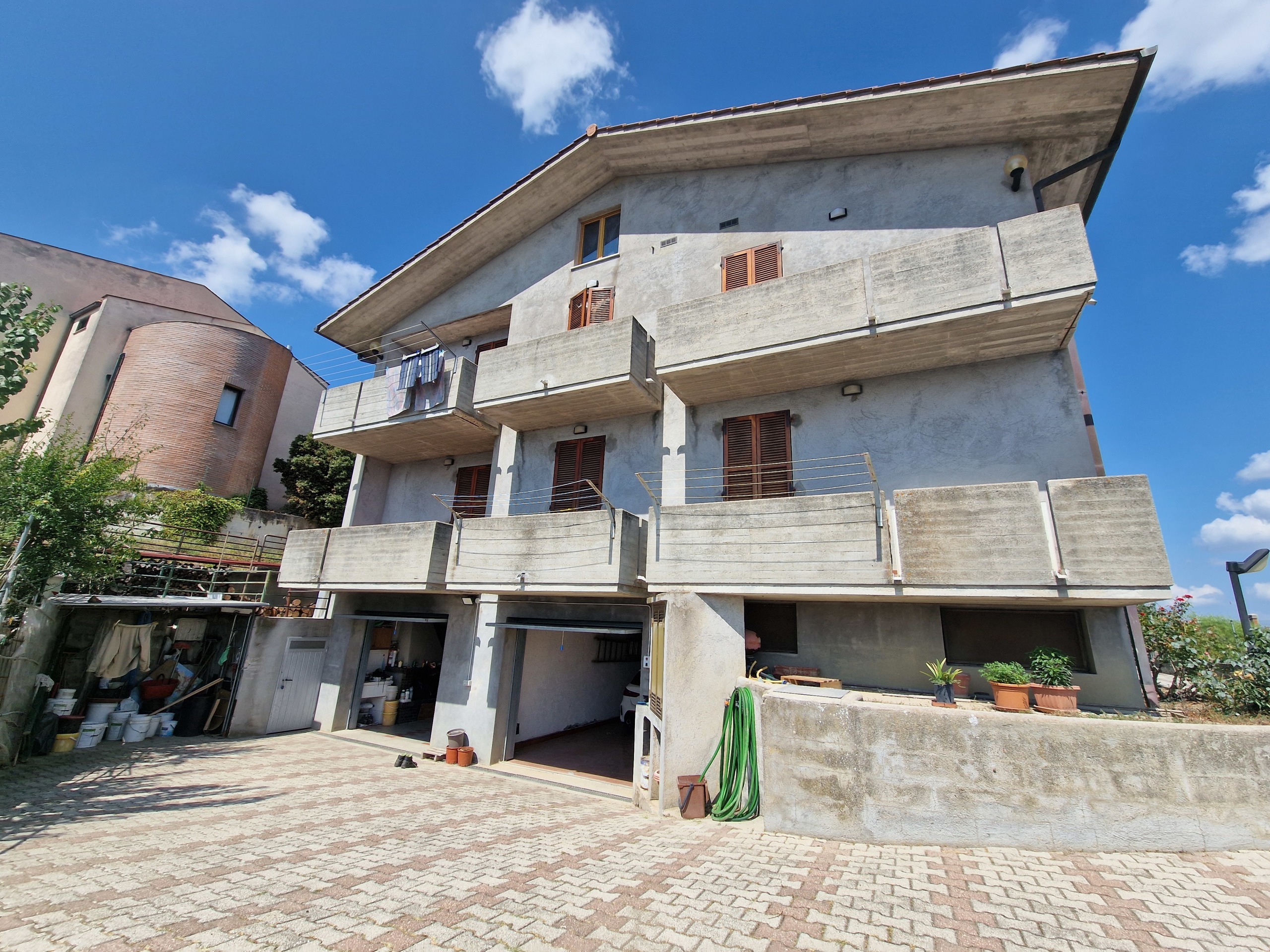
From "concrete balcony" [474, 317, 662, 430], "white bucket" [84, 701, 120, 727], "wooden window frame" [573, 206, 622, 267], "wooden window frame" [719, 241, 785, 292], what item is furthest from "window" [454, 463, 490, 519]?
"white bucket" [84, 701, 120, 727]

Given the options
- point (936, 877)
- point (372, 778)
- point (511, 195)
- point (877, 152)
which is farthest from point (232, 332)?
point (936, 877)

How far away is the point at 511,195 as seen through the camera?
1414 centimetres

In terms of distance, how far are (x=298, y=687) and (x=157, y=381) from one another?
15943 millimetres

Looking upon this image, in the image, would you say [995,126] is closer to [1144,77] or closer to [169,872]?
[1144,77]

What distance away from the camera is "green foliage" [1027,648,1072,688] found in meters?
6.81

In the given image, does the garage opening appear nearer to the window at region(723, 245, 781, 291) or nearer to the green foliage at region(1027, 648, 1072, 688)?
the green foliage at region(1027, 648, 1072, 688)

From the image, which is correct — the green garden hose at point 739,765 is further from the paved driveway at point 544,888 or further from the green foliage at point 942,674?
the green foliage at point 942,674

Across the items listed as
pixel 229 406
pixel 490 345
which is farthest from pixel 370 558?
pixel 229 406

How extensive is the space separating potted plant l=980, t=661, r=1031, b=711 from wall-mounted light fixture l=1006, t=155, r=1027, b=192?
8.46m

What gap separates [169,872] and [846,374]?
1134 cm

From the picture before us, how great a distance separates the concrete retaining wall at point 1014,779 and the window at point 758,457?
4.29 meters

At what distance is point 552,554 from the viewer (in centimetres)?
992

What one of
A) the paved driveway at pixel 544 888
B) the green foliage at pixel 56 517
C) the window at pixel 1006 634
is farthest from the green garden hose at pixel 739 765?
the green foliage at pixel 56 517

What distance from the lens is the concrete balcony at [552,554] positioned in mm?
9328
